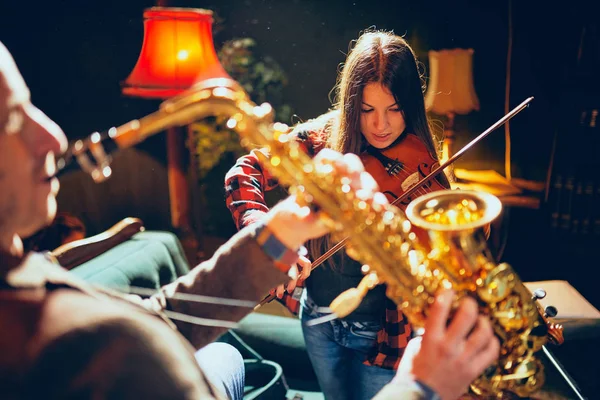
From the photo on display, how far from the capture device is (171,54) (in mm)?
3039

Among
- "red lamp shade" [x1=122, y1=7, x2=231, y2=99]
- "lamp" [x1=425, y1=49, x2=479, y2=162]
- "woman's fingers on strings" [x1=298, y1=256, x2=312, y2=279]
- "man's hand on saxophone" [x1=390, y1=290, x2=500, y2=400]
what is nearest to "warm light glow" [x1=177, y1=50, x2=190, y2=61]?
"red lamp shade" [x1=122, y1=7, x2=231, y2=99]

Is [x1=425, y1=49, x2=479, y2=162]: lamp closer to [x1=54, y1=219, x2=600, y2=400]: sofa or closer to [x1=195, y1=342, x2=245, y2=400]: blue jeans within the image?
[x1=54, y1=219, x2=600, y2=400]: sofa

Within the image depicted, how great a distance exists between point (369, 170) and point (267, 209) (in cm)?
37

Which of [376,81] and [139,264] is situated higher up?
[376,81]

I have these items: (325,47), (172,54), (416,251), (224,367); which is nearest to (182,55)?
(172,54)

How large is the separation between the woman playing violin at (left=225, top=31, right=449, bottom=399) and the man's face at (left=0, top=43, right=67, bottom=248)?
82 centimetres

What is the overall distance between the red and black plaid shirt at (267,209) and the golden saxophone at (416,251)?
21.6 inches

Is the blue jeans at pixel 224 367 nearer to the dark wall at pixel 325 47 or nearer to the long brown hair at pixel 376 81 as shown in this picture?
the long brown hair at pixel 376 81

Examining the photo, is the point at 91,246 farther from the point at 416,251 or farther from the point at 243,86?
the point at 243,86

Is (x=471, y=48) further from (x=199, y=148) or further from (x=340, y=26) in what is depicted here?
(x=199, y=148)

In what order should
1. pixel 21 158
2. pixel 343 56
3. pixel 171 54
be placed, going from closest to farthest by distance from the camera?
pixel 21 158
pixel 171 54
pixel 343 56

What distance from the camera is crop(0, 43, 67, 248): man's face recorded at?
0.77 m

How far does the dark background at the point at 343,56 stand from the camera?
3.65 metres

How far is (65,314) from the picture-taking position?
0.72 m
